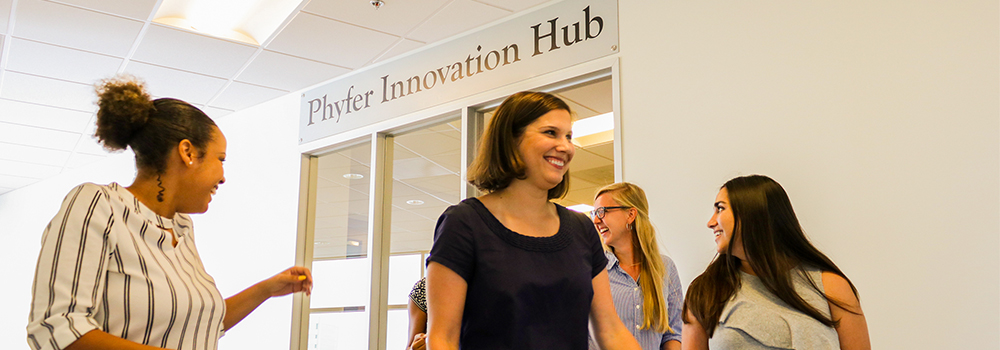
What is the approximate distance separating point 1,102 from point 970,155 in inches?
250

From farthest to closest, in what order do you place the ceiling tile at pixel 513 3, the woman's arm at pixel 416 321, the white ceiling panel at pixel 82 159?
the white ceiling panel at pixel 82 159, the ceiling tile at pixel 513 3, the woman's arm at pixel 416 321

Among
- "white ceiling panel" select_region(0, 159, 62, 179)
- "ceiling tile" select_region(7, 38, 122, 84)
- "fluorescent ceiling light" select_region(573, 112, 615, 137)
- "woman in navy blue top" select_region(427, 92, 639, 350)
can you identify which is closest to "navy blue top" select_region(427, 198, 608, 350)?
"woman in navy blue top" select_region(427, 92, 639, 350)

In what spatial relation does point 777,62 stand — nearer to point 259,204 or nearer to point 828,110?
point 828,110

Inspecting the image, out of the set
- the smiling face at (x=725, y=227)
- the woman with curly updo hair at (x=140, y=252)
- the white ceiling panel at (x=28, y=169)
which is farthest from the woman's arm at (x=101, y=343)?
the white ceiling panel at (x=28, y=169)

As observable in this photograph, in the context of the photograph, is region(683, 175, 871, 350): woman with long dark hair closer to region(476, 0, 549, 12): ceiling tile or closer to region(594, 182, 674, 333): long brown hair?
region(594, 182, 674, 333): long brown hair

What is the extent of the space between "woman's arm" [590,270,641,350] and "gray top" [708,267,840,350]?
1.66ft

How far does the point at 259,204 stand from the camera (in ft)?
18.0

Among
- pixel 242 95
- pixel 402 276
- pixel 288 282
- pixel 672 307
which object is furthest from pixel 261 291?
pixel 242 95

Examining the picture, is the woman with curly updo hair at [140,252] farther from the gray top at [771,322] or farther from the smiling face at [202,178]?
the gray top at [771,322]

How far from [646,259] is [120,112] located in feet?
5.60

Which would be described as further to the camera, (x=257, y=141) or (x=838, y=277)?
(x=257, y=141)

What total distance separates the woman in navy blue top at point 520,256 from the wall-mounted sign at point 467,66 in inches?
80.0

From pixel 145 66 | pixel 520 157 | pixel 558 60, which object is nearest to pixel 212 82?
pixel 145 66

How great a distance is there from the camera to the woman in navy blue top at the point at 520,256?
1284 mm
